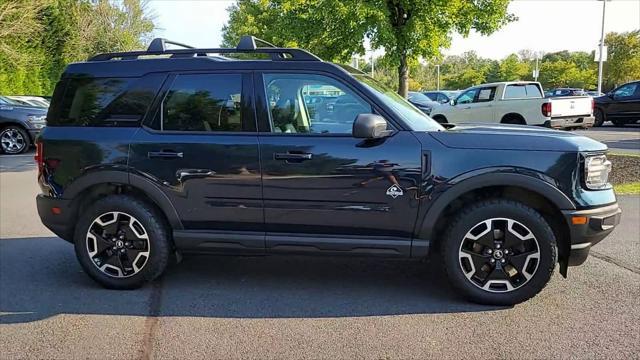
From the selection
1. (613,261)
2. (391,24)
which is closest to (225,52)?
(613,261)

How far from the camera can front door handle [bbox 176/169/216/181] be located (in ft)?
14.0

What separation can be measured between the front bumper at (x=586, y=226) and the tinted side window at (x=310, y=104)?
171 cm

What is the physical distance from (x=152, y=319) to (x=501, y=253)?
2.63m

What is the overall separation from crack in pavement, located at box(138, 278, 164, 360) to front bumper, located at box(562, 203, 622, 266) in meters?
3.04

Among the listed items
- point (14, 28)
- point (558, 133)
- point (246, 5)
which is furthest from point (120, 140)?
point (246, 5)

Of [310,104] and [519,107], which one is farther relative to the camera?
[519,107]

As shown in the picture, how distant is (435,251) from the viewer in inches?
169

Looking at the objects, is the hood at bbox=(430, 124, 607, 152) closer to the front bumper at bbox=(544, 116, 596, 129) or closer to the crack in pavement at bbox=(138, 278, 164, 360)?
the crack in pavement at bbox=(138, 278, 164, 360)

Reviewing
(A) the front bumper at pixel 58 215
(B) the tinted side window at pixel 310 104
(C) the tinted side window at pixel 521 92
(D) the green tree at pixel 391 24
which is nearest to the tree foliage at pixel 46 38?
(D) the green tree at pixel 391 24

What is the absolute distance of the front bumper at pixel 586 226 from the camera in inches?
155

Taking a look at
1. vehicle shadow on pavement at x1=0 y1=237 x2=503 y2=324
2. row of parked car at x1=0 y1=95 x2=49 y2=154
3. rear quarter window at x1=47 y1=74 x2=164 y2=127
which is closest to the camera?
vehicle shadow on pavement at x1=0 y1=237 x2=503 y2=324

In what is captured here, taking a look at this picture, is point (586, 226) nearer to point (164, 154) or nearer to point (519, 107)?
point (164, 154)

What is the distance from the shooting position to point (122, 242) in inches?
178

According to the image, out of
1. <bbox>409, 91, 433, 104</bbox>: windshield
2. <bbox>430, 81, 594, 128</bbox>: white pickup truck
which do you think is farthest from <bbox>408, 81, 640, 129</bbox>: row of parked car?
<bbox>409, 91, 433, 104</bbox>: windshield
